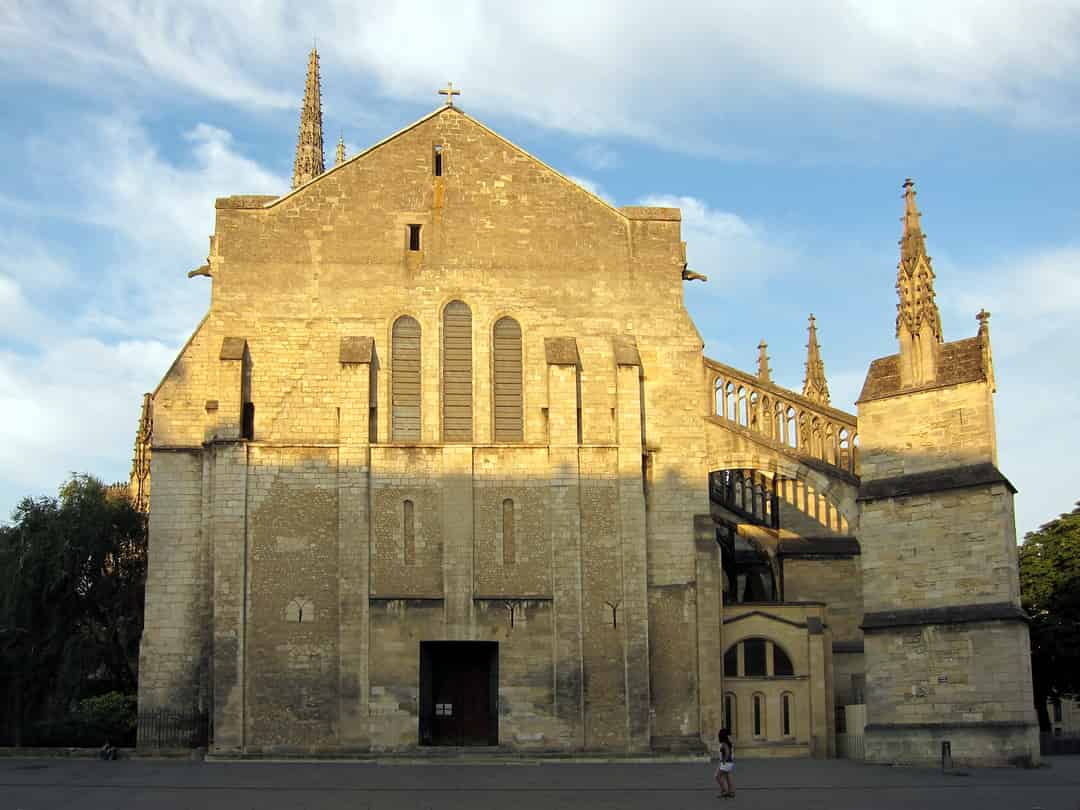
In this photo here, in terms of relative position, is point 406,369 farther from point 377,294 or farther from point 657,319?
point 657,319

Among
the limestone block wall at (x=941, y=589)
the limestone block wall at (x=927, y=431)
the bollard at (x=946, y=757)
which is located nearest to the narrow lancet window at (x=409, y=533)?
the limestone block wall at (x=941, y=589)

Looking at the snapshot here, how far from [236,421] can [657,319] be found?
10.2 metres

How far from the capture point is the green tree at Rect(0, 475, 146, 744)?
36656mm

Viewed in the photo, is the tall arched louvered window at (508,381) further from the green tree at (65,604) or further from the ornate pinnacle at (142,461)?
the ornate pinnacle at (142,461)

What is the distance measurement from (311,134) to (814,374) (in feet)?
111

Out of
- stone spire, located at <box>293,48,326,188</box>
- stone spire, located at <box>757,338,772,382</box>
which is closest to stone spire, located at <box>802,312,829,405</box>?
stone spire, located at <box>757,338,772,382</box>

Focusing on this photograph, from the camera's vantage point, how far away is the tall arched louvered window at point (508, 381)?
3409 centimetres

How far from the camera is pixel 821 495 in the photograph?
117 feet

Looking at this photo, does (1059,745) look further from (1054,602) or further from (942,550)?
(942,550)

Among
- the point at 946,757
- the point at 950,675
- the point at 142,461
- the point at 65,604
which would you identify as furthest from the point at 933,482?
the point at 142,461

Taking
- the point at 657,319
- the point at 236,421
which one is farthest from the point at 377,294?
the point at 657,319

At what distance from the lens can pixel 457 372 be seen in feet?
113

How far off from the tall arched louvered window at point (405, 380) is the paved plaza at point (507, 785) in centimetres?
766

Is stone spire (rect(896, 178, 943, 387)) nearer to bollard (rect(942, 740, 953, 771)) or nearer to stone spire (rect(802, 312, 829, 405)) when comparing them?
bollard (rect(942, 740, 953, 771))
